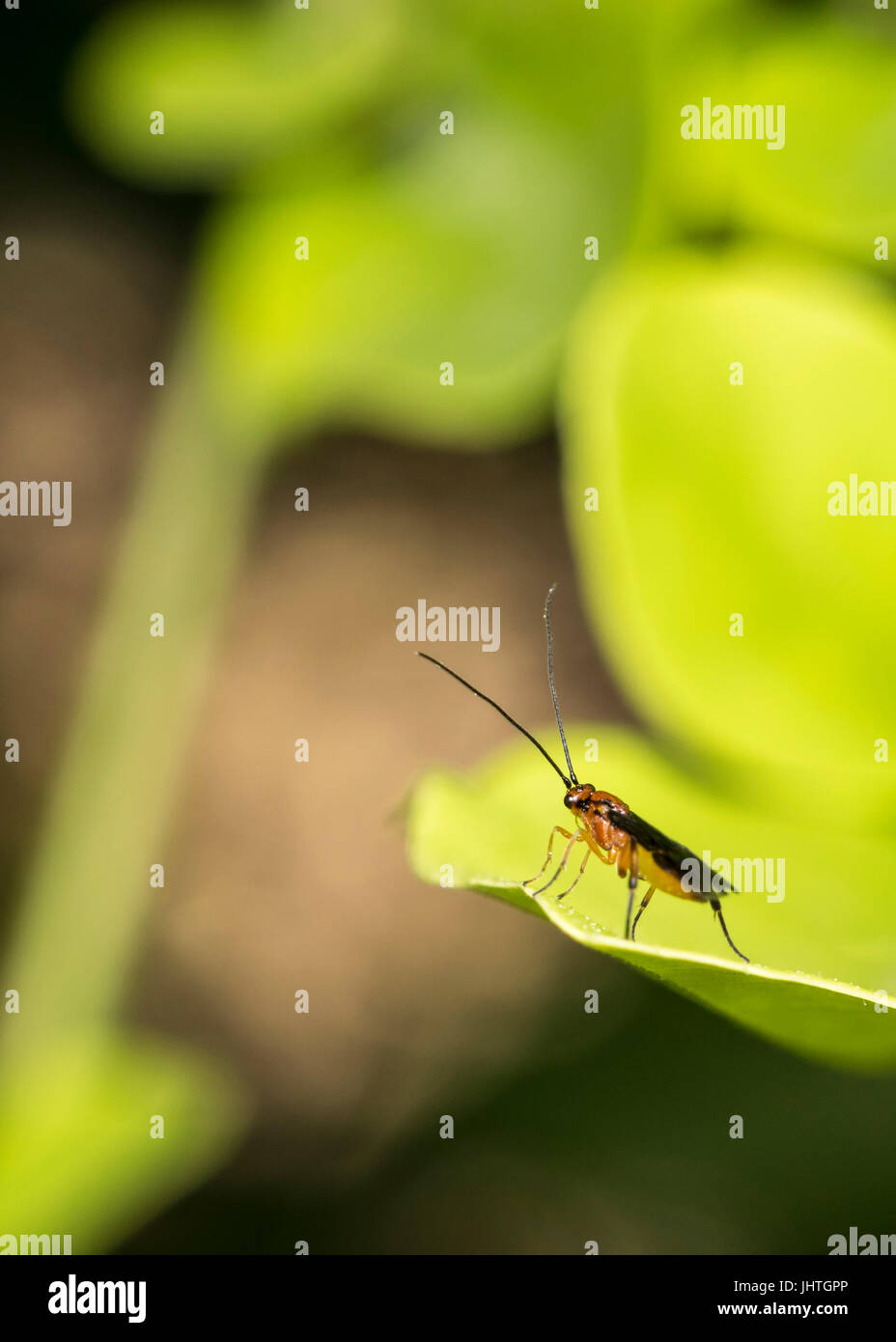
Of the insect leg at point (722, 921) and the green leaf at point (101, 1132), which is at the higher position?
the insect leg at point (722, 921)

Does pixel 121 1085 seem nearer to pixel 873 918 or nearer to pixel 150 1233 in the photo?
pixel 150 1233

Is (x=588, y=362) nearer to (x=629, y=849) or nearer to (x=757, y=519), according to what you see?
(x=757, y=519)

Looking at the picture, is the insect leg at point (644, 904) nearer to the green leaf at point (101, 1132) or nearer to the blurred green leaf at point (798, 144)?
the blurred green leaf at point (798, 144)

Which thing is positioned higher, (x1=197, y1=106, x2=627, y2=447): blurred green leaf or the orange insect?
(x1=197, y1=106, x2=627, y2=447): blurred green leaf

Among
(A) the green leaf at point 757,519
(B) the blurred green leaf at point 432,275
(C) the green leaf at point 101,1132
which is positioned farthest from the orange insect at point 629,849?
(C) the green leaf at point 101,1132

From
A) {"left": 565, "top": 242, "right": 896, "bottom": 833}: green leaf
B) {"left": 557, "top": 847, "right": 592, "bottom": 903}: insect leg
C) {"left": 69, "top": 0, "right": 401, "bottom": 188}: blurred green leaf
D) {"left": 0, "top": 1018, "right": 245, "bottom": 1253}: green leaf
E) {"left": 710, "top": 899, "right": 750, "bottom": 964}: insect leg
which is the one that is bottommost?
{"left": 0, "top": 1018, "right": 245, "bottom": 1253}: green leaf

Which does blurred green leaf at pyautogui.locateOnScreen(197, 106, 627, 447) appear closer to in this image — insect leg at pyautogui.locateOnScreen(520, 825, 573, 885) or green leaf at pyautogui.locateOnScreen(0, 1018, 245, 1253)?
insect leg at pyautogui.locateOnScreen(520, 825, 573, 885)

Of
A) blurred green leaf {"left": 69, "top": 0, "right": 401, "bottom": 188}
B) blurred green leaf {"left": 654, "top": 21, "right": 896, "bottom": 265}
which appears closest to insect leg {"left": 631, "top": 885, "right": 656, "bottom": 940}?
blurred green leaf {"left": 654, "top": 21, "right": 896, "bottom": 265}
